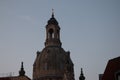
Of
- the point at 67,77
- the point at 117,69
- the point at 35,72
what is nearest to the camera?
the point at 117,69

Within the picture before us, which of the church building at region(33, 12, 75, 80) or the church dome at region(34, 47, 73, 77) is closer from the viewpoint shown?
the church building at region(33, 12, 75, 80)

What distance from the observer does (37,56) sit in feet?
257

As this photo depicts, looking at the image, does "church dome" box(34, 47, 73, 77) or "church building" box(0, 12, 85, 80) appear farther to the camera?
"church dome" box(34, 47, 73, 77)

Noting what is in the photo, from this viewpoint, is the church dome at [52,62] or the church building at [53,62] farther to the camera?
the church dome at [52,62]

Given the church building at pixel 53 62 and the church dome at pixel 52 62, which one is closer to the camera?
the church building at pixel 53 62

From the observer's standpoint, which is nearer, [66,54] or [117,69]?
[117,69]

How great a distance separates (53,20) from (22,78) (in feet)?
106

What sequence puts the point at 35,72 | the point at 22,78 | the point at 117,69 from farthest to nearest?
the point at 35,72, the point at 22,78, the point at 117,69

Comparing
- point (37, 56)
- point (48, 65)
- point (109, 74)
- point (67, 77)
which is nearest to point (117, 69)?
point (109, 74)

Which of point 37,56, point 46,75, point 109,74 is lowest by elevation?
point 109,74

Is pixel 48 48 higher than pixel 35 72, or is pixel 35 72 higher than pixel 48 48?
pixel 48 48

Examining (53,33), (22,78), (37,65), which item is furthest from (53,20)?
(22,78)

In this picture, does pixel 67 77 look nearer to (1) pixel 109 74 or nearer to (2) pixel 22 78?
(2) pixel 22 78

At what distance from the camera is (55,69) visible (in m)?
72.2
